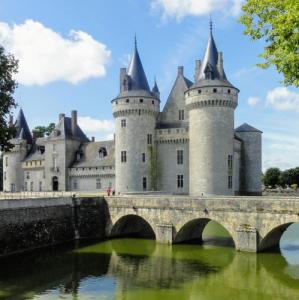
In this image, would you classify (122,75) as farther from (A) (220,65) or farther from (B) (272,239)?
(B) (272,239)

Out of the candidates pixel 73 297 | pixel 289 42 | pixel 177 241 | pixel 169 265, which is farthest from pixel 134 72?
pixel 289 42

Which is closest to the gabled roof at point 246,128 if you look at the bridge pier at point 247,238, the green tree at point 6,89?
the bridge pier at point 247,238

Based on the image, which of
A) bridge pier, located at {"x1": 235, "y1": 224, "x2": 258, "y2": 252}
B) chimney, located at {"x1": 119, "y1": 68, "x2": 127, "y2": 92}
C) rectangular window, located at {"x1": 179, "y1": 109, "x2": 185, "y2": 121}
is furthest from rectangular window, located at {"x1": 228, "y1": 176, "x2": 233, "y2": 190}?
bridge pier, located at {"x1": 235, "y1": 224, "x2": 258, "y2": 252}

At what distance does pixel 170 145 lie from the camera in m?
38.2

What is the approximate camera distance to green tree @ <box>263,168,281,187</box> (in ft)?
278

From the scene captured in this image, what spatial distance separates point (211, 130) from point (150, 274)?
17.7 meters

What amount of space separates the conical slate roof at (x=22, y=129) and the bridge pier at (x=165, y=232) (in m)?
31.9

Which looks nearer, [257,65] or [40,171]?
[257,65]

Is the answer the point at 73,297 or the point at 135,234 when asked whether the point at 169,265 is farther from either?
the point at 135,234

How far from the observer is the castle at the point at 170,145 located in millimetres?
34156

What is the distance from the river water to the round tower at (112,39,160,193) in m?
13.1

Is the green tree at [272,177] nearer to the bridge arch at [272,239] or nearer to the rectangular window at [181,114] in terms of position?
the rectangular window at [181,114]

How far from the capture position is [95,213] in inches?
1111

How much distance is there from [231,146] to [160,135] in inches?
285
